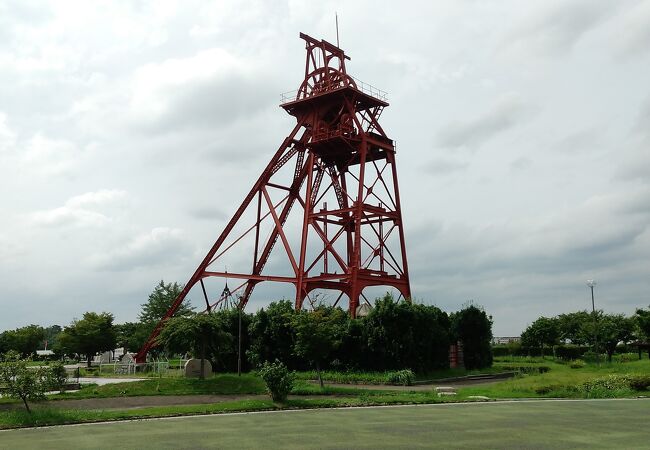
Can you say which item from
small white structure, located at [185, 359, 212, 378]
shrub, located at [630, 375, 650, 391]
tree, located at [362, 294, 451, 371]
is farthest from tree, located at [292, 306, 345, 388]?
shrub, located at [630, 375, 650, 391]

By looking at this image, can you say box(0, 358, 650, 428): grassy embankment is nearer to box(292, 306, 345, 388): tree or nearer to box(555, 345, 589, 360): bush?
box(292, 306, 345, 388): tree

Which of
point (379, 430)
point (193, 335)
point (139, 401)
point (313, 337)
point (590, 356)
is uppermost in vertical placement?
point (193, 335)

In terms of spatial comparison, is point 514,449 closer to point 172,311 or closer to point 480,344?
point 480,344

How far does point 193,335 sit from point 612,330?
134 feet

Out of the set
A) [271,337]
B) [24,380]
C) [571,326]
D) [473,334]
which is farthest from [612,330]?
[24,380]

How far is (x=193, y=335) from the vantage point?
31.1 metres

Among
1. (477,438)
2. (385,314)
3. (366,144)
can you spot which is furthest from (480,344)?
(477,438)

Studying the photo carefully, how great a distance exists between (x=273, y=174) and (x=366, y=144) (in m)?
9.69

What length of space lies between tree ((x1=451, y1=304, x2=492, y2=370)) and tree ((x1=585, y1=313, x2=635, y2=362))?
12.1 meters

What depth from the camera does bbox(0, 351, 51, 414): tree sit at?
65.1 ft

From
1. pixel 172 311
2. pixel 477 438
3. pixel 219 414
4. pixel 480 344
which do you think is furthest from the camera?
pixel 172 311

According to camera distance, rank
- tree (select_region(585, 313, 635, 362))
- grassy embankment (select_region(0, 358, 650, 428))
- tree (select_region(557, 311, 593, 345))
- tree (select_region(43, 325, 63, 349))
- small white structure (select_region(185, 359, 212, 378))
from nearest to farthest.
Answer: grassy embankment (select_region(0, 358, 650, 428))
small white structure (select_region(185, 359, 212, 378))
tree (select_region(585, 313, 635, 362))
tree (select_region(557, 311, 593, 345))
tree (select_region(43, 325, 63, 349))

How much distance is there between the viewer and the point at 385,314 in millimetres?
35844

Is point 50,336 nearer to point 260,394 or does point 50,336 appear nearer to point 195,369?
point 195,369
